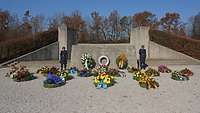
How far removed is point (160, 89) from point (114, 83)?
205 cm

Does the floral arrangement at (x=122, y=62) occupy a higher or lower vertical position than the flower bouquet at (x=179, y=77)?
higher

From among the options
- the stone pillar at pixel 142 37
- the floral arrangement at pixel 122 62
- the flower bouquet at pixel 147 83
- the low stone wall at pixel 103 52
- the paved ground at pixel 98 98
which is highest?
the stone pillar at pixel 142 37

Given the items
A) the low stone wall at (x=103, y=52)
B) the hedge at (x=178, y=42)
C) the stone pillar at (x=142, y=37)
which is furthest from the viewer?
the stone pillar at (x=142, y=37)

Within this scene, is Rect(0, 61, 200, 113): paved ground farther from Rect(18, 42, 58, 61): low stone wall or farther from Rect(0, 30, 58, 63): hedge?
Rect(18, 42, 58, 61): low stone wall

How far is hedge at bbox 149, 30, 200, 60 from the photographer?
25766 millimetres

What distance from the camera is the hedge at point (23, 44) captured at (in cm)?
2223

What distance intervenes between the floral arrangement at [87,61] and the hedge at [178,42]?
412 inches

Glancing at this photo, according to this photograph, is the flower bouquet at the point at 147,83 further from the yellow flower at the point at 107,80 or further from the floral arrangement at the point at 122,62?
the floral arrangement at the point at 122,62

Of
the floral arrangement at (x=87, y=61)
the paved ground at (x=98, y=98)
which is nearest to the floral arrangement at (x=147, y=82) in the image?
the paved ground at (x=98, y=98)

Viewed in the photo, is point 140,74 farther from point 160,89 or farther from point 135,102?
point 135,102

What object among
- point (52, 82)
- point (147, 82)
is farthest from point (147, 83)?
point (52, 82)

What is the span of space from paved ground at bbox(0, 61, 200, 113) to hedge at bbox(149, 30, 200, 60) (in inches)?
511

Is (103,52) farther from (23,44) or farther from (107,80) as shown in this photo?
(23,44)

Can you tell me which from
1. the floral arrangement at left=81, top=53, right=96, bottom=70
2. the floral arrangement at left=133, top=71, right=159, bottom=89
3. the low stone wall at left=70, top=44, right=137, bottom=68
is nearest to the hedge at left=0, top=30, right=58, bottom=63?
the low stone wall at left=70, top=44, right=137, bottom=68
